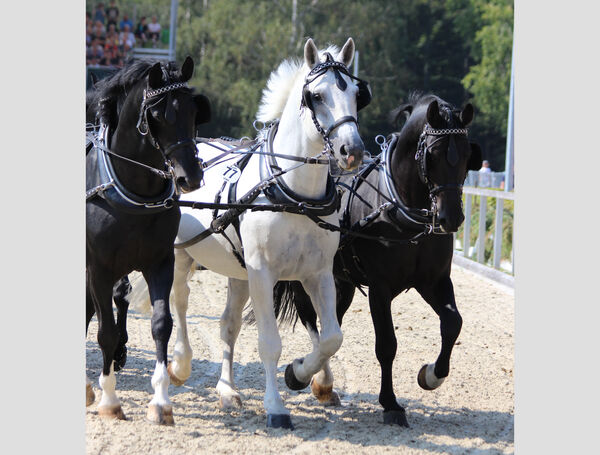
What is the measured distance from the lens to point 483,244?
1335 centimetres

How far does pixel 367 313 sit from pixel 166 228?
4.80 m

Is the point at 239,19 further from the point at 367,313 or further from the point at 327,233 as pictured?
the point at 327,233

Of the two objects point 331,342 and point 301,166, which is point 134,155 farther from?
point 331,342

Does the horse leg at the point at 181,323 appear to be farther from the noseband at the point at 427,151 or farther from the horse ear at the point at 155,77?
the noseband at the point at 427,151

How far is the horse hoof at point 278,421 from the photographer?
527 centimetres

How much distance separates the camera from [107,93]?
531cm

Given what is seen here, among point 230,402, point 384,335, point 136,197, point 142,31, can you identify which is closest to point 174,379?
point 230,402

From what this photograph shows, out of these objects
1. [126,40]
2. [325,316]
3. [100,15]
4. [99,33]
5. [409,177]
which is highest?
[100,15]

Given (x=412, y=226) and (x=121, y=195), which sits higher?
(x=121, y=195)

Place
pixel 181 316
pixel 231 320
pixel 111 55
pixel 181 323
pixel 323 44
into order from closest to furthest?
pixel 231 320
pixel 181 323
pixel 181 316
pixel 111 55
pixel 323 44

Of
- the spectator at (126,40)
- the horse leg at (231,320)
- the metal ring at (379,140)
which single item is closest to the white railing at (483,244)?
the metal ring at (379,140)

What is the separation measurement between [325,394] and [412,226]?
1331mm

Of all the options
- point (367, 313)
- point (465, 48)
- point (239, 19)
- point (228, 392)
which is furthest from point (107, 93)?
point (465, 48)

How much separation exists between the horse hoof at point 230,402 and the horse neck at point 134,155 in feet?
5.17
